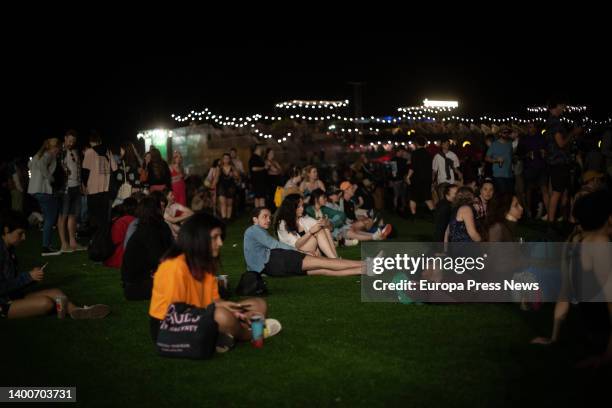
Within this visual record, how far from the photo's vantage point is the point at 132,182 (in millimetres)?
16359

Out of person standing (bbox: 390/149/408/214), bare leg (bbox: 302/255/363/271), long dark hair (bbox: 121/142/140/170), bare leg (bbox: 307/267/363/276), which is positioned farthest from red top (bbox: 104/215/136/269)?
person standing (bbox: 390/149/408/214)

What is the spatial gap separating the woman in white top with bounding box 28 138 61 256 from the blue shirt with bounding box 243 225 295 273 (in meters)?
4.38

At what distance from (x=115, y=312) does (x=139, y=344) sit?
1596 mm


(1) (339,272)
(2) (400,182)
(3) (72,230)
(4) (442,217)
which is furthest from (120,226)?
(2) (400,182)

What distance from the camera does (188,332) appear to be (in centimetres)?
634

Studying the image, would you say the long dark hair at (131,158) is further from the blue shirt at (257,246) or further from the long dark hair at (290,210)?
the blue shirt at (257,246)

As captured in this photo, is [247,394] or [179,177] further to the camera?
[179,177]

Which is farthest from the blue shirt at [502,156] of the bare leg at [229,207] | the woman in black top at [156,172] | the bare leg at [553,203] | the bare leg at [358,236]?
the bare leg at [229,207]

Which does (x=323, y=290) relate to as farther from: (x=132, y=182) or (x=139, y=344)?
(x=132, y=182)

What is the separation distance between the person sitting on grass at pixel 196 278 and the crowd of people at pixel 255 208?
0.4 inches

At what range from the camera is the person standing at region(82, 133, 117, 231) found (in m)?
14.3

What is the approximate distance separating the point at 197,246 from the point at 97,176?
8.53 meters

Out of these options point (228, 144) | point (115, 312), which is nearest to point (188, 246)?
point (115, 312)

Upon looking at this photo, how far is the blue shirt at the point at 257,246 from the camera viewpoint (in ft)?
33.8
